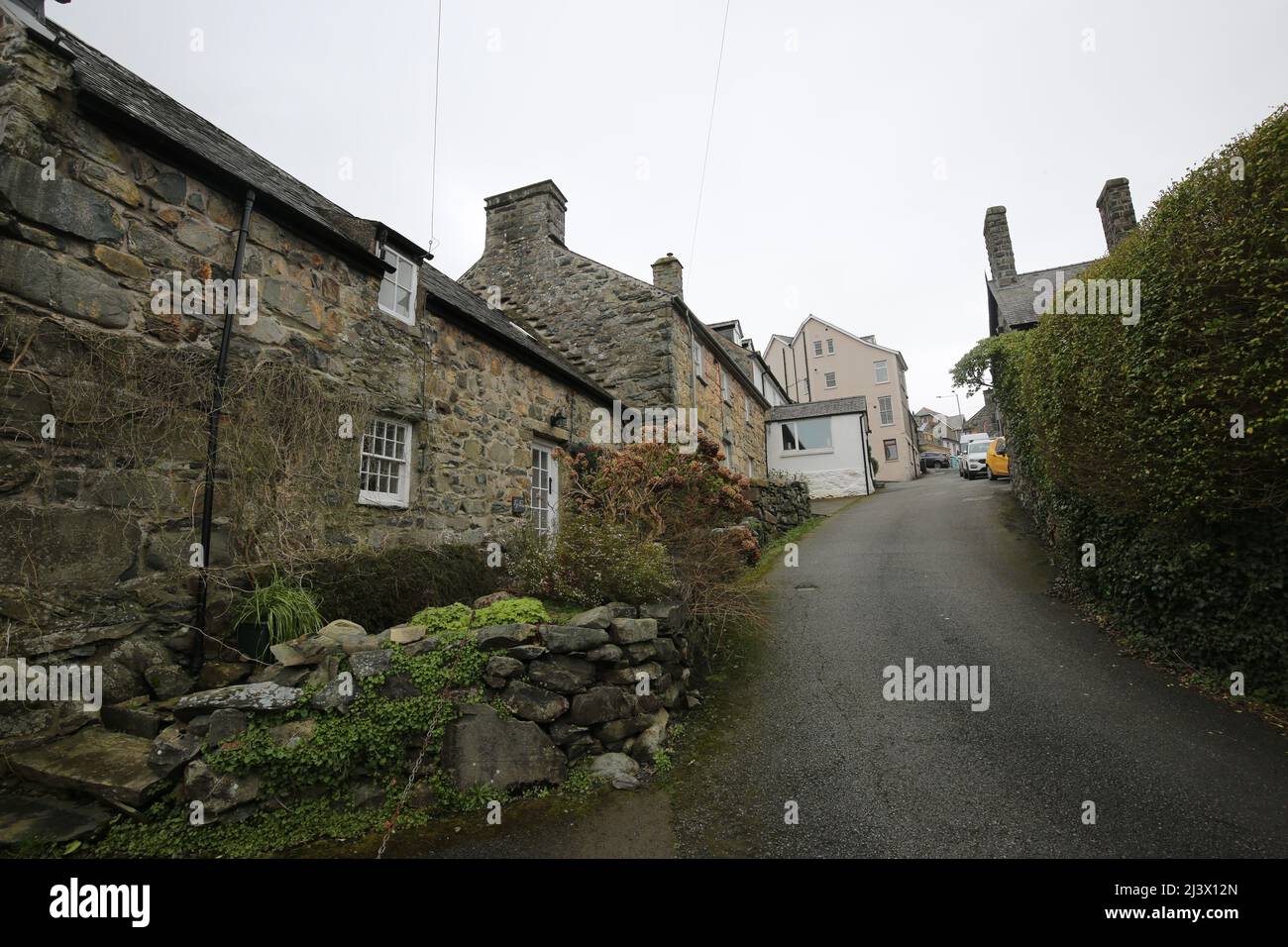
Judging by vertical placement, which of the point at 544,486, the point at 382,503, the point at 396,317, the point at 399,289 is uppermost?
the point at 399,289

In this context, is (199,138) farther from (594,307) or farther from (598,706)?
(594,307)

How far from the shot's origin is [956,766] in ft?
15.5

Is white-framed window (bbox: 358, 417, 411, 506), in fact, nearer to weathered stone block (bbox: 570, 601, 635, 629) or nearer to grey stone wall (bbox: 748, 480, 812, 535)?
weathered stone block (bbox: 570, 601, 635, 629)

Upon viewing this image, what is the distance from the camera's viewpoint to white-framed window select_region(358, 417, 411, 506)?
A: 7434mm

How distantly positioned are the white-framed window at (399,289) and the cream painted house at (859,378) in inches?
1254

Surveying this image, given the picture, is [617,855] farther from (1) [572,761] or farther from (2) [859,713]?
(2) [859,713]

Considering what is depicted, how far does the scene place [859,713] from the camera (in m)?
5.77

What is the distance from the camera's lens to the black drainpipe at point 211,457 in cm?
515

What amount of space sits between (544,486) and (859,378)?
115ft

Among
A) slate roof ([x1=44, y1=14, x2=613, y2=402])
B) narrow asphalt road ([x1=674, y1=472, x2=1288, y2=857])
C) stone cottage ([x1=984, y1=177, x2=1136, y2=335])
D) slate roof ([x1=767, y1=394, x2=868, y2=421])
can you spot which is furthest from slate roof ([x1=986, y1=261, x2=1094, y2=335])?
slate roof ([x1=44, y1=14, x2=613, y2=402])

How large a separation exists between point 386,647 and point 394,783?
39.5 inches

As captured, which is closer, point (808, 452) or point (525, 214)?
point (525, 214)

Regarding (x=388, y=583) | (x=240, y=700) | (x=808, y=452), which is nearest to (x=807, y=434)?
(x=808, y=452)

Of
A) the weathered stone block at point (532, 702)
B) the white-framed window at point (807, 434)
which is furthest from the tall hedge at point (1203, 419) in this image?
the white-framed window at point (807, 434)
